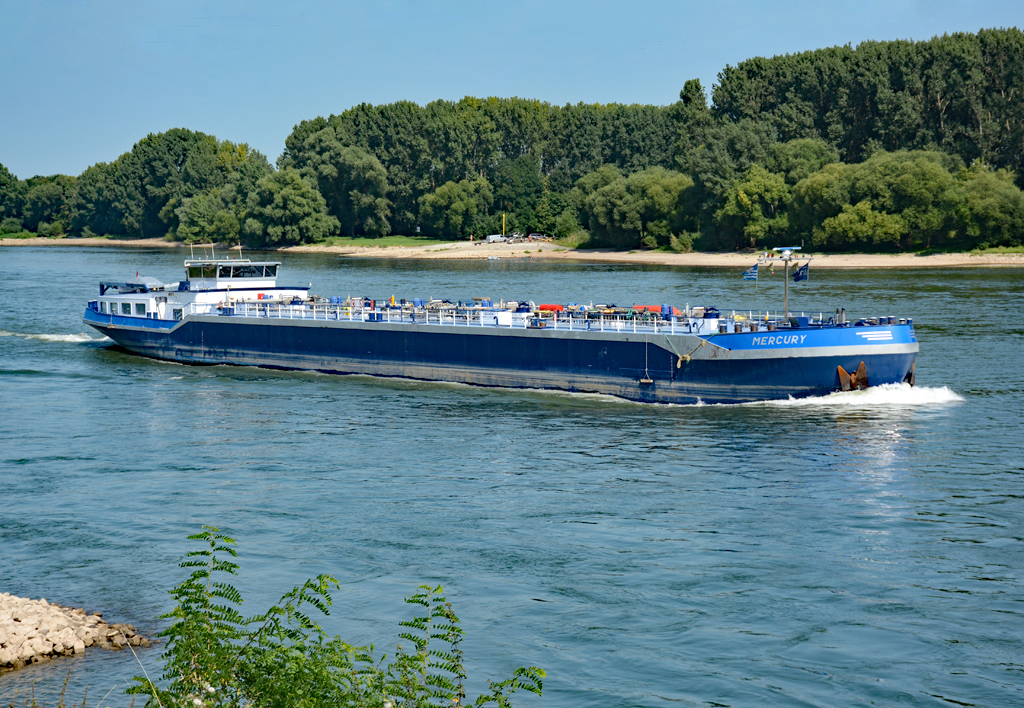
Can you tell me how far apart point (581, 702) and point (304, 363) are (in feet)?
129

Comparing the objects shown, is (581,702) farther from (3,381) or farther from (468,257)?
(468,257)

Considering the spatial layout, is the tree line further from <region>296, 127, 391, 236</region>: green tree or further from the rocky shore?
the rocky shore

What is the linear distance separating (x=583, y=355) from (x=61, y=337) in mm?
41462

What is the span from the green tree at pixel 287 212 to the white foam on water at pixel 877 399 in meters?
147

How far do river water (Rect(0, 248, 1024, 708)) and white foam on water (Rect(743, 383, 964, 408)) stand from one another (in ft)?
0.43

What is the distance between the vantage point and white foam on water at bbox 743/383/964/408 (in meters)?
40.3

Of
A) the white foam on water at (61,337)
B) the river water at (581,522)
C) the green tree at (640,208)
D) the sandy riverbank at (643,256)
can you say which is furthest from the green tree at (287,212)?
the river water at (581,522)

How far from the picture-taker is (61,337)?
68.4 m

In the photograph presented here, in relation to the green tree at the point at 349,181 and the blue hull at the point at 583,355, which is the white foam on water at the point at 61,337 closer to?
the blue hull at the point at 583,355

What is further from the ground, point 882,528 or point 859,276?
point 859,276

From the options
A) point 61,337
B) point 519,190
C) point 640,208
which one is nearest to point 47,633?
point 61,337

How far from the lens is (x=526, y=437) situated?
122 feet

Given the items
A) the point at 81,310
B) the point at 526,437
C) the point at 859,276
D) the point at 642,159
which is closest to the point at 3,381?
the point at 526,437

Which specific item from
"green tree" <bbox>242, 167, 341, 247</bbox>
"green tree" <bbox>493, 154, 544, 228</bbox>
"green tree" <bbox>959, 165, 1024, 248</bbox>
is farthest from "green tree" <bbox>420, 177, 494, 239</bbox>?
"green tree" <bbox>959, 165, 1024, 248</bbox>
